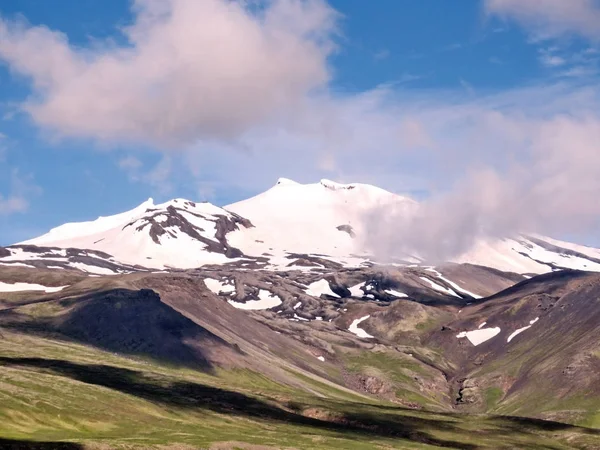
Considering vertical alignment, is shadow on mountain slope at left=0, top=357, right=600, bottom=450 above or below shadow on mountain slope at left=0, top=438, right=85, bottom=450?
above

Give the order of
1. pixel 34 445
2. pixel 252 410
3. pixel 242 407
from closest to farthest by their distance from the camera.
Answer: pixel 34 445 < pixel 252 410 < pixel 242 407

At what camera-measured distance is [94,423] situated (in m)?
139

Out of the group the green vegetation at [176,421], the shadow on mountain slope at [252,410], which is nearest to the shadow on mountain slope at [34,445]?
the green vegetation at [176,421]

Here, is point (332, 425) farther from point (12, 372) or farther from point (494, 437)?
point (12, 372)

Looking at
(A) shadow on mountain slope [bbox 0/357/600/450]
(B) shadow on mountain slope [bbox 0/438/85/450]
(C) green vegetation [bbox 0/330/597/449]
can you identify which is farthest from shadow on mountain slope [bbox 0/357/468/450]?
(B) shadow on mountain slope [bbox 0/438/85/450]

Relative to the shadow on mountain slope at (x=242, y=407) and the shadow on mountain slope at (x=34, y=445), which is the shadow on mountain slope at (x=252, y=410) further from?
the shadow on mountain slope at (x=34, y=445)

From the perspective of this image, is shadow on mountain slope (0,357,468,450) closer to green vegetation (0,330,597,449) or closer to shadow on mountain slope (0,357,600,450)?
shadow on mountain slope (0,357,600,450)

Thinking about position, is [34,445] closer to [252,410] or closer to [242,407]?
[252,410]

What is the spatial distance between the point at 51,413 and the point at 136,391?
46.6 meters

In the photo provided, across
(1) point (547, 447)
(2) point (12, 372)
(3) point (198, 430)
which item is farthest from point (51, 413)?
(1) point (547, 447)

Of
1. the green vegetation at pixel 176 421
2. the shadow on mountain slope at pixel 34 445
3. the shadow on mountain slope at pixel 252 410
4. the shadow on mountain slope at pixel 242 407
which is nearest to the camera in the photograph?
the shadow on mountain slope at pixel 34 445

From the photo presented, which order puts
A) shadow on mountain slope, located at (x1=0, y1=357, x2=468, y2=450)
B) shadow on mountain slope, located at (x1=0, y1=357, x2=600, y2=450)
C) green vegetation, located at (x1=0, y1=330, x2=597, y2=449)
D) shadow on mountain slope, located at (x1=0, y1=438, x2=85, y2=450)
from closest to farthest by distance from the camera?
shadow on mountain slope, located at (x1=0, y1=438, x2=85, y2=450)
green vegetation, located at (x1=0, y1=330, x2=597, y2=449)
shadow on mountain slope, located at (x1=0, y1=357, x2=600, y2=450)
shadow on mountain slope, located at (x1=0, y1=357, x2=468, y2=450)

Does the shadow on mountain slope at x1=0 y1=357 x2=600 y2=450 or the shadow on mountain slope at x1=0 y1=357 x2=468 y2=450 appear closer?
the shadow on mountain slope at x1=0 y1=357 x2=600 y2=450

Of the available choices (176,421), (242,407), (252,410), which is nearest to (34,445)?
(176,421)
